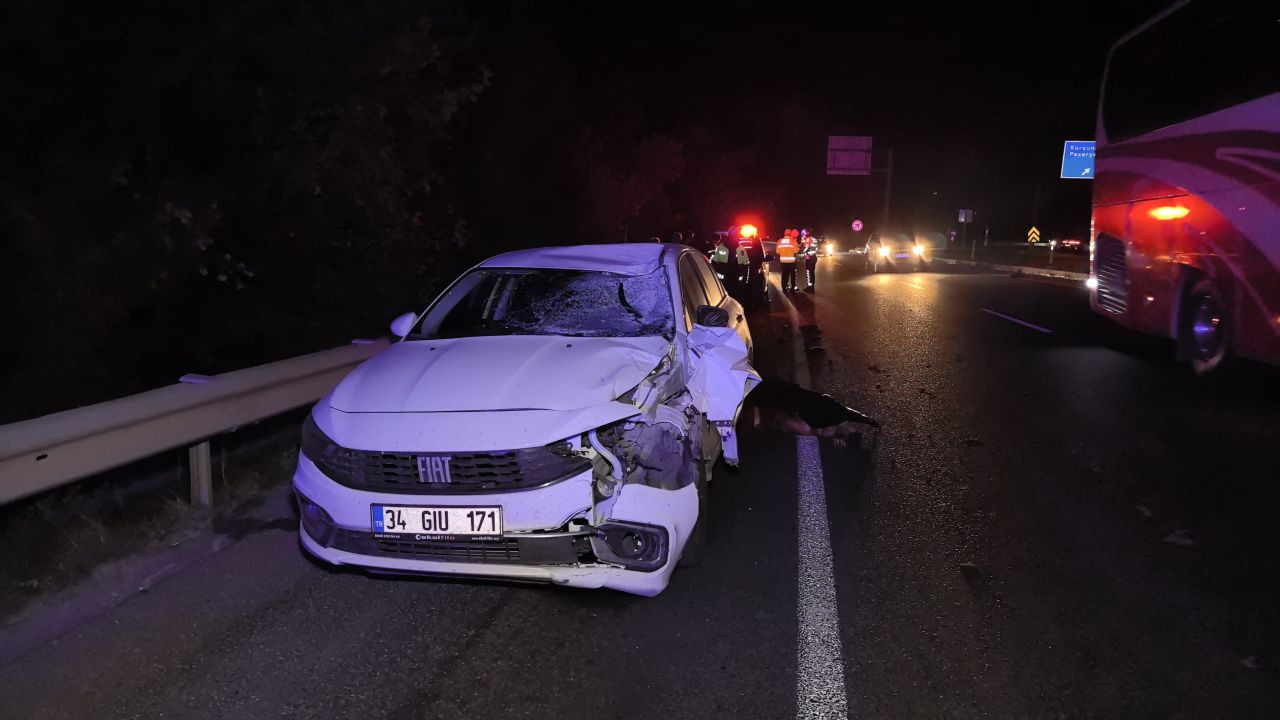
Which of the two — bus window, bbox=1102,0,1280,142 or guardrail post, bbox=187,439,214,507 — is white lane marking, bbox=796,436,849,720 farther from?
bus window, bbox=1102,0,1280,142

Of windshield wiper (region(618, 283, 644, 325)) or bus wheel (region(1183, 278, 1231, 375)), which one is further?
bus wheel (region(1183, 278, 1231, 375))

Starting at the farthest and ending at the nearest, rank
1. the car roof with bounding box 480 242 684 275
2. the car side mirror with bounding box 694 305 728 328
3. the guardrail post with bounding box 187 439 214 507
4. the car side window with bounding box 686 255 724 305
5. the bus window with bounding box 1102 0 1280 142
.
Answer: the bus window with bounding box 1102 0 1280 142
the car side window with bounding box 686 255 724 305
the car roof with bounding box 480 242 684 275
the guardrail post with bounding box 187 439 214 507
the car side mirror with bounding box 694 305 728 328

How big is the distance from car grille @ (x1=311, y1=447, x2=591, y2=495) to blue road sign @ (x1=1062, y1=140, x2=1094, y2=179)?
4656cm

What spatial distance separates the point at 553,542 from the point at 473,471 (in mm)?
469

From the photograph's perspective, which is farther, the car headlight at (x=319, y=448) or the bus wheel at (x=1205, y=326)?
the bus wheel at (x=1205, y=326)

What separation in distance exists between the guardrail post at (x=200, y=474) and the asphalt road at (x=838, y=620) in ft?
1.96

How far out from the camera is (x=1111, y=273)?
12094 millimetres

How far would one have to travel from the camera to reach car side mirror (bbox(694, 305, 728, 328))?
5301 mm

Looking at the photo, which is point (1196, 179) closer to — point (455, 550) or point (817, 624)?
point (817, 624)

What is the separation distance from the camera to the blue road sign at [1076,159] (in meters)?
44.3

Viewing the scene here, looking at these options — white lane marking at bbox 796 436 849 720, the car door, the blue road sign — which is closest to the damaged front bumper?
white lane marking at bbox 796 436 849 720

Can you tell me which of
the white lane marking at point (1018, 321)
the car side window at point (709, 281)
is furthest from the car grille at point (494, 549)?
the white lane marking at point (1018, 321)

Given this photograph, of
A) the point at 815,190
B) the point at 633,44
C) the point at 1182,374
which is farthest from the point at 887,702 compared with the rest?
the point at 815,190

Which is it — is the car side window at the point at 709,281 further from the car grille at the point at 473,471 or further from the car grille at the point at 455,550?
the car grille at the point at 455,550
